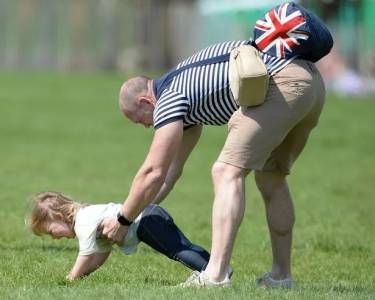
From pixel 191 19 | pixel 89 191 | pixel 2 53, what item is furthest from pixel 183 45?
pixel 89 191

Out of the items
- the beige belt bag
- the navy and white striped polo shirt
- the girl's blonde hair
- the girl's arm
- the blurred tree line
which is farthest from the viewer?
the blurred tree line

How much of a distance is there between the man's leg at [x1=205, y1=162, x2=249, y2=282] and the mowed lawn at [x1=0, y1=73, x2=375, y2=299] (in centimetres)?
18

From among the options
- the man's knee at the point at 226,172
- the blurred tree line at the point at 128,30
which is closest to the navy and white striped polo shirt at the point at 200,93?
the man's knee at the point at 226,172

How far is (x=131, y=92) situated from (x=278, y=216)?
131cm

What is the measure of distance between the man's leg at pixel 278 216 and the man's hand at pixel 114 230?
38.3 inches

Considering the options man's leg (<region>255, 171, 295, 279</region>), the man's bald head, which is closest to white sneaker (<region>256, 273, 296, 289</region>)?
man's leg (<region>255, 171, 295, 279</region>)

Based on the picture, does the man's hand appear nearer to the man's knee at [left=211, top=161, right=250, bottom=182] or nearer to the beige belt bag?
the man's knee at [left=211, top=161, right=250, bottom=182]

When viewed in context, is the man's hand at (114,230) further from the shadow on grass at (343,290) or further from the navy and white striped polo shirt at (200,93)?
the shadow on grass at (343,290)

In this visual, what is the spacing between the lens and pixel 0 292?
6.53 meters

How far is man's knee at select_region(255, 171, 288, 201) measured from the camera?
24.1 ft

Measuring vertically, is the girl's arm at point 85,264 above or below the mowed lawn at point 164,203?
above

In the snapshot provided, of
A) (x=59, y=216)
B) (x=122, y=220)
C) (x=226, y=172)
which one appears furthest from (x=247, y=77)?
(x=59, y=216)

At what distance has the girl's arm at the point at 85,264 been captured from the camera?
7293mm

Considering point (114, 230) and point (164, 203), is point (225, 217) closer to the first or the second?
point (114, 230)
